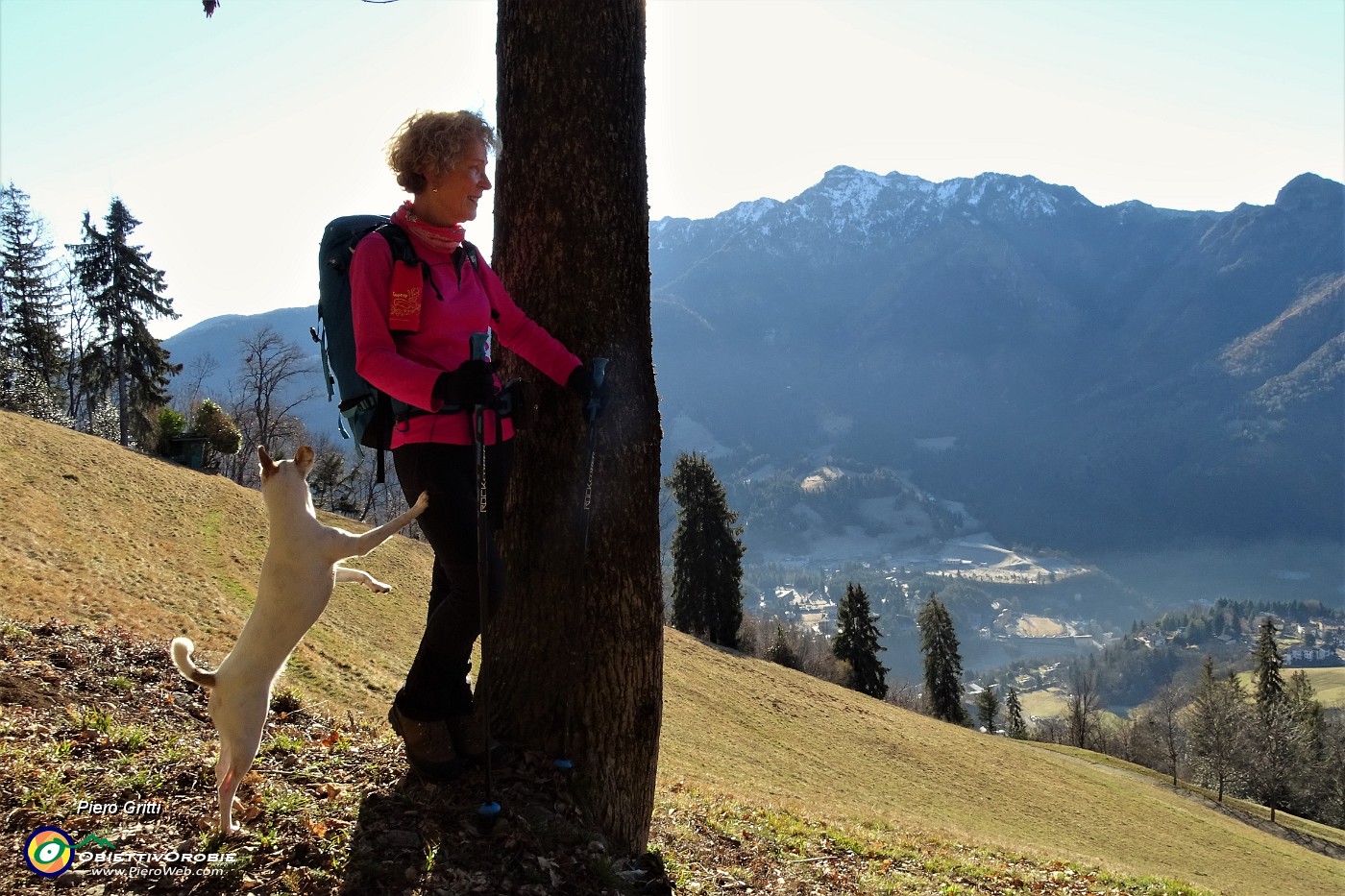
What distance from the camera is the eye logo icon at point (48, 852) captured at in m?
2.87

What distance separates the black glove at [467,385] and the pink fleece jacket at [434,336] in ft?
0.12

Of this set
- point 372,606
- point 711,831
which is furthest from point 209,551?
point 711,831

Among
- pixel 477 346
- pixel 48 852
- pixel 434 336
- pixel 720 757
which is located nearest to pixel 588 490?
pixel 477 346

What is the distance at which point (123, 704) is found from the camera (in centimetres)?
517

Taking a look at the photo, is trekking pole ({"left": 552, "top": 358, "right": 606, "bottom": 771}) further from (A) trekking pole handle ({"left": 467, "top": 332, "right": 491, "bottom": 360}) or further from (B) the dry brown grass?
(B) the dry brown grass

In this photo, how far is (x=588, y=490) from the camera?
376 centimetres

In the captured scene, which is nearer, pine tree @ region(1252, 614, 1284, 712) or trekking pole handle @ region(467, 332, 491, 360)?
trekking pole handle @ region(467, 332, 491, 360)

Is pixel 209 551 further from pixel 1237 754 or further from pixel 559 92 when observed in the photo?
pixel 1237 754

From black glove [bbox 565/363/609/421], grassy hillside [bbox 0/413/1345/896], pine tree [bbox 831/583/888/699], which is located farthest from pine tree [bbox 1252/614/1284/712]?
black glove [bbox 565/363/609/421]

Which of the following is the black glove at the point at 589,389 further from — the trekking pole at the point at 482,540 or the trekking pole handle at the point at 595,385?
the trekking pole at the point at 482,540

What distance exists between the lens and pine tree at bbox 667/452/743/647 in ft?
143

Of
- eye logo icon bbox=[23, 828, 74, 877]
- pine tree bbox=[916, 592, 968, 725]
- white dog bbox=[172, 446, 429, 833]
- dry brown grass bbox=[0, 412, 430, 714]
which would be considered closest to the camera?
eye logo icon bbox=[23, 828, 74, 877]

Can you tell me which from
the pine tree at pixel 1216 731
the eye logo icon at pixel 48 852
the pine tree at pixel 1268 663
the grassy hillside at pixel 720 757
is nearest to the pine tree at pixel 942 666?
the grassy hillside at pixel 720 757

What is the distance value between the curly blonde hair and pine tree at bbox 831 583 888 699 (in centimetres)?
4537
